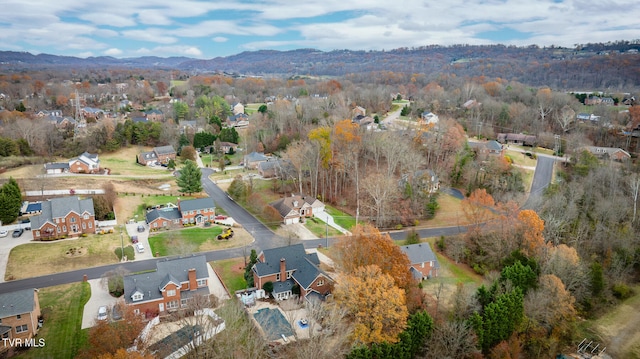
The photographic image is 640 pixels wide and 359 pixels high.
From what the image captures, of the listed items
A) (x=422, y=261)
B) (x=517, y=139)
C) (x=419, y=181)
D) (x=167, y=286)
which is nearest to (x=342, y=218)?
(x=419, y=181)

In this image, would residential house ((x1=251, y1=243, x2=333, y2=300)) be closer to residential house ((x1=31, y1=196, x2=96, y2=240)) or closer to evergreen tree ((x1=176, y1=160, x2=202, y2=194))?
residential house ((x1=31, y1=196, x2=96, y2=240))

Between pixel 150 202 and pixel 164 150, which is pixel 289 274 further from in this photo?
pixel 164 150

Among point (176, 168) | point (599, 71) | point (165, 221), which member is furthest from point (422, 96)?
point (165, 221)

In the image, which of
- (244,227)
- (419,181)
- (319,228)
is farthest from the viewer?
(419,181)

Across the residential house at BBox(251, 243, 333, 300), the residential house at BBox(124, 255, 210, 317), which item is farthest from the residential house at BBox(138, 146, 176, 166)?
the residential house at BBox(251, 243, 333, 300)

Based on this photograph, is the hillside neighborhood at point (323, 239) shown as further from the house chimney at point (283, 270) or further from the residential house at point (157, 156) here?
the residential house at point (157, 156)

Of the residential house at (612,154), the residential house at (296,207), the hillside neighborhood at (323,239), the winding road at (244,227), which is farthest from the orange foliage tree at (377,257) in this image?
the residential house at (612,154)
